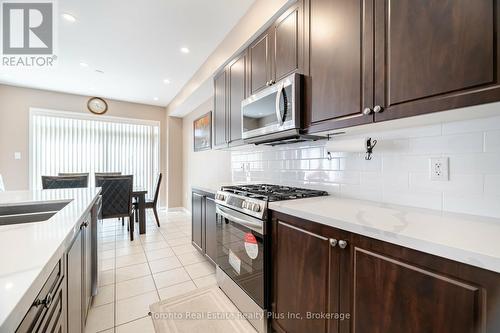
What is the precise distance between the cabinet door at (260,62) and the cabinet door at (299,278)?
1.23 meters

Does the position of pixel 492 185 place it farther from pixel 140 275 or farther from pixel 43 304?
pixel 140 275

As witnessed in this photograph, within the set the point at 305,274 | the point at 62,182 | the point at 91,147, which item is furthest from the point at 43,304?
the point at 91,147

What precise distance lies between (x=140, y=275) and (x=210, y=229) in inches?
35.2

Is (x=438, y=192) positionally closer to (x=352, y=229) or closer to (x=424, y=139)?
(x=424, y=139)

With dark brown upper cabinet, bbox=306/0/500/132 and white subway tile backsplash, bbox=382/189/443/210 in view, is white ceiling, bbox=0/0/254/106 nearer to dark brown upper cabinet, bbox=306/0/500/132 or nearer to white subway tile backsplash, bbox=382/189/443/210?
dark brown upper cabinet, bbox=306/0/500/132

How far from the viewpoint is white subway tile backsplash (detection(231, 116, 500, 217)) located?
0.99 metres

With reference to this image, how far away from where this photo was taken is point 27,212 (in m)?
1.50

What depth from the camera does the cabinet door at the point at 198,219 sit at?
2.49m

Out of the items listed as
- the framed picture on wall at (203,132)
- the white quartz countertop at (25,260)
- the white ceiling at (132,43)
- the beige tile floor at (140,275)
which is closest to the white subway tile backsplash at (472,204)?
the white quartz countertop at (25,260)

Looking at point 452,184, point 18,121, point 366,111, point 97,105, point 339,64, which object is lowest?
point 452,184

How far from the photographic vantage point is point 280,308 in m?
1.35

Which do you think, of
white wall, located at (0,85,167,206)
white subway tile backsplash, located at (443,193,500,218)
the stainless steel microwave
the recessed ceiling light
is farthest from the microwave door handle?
white wall, located at (0,85,167,206)

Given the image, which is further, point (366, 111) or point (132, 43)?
point (132, 43)

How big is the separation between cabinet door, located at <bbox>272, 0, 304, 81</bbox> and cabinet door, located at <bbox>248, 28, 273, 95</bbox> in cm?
8
